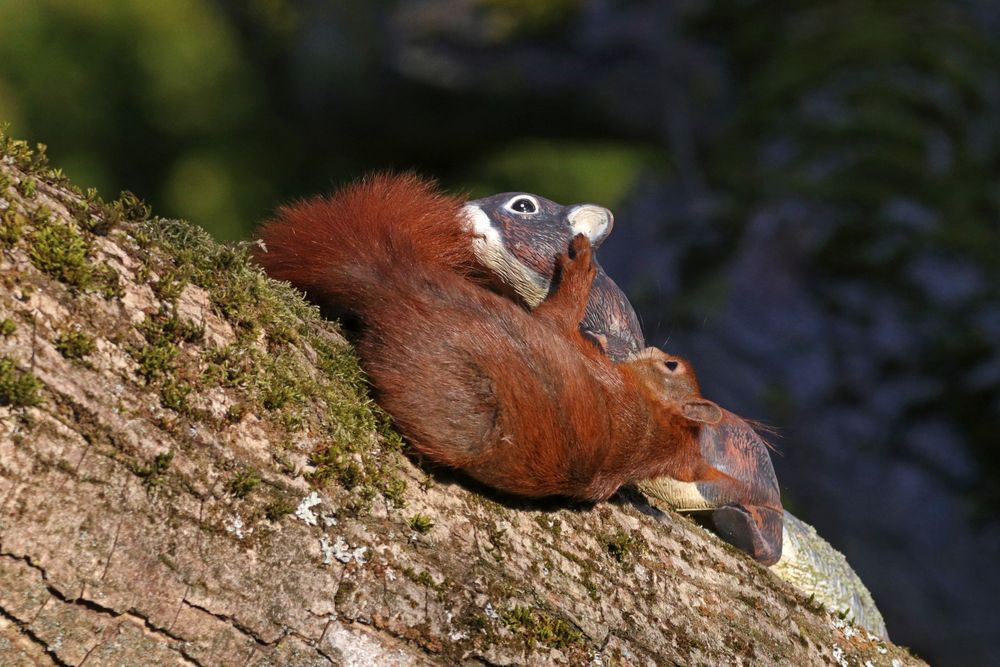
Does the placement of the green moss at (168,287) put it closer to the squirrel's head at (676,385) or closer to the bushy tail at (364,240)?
the bushy tail at (364,240)

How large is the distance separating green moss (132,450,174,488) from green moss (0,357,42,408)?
179 millimetres

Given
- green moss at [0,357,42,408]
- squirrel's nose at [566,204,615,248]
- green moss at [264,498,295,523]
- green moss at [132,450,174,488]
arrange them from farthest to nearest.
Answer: squirrel's nose at [566,204,615,248], green moss at [264,498,295,523], green moss at [132,450,174,488], green moss at [0,357,42,408]

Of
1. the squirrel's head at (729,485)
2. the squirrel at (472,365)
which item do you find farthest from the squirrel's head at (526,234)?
Answer: the squirrel's head at (729,485)

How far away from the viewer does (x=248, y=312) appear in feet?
5.86

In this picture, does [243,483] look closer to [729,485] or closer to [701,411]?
[701,411]

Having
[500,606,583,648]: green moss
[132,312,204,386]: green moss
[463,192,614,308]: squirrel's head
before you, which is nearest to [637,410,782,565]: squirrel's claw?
[463,192,614,308]: squirrel's head

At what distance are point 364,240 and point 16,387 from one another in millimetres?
831

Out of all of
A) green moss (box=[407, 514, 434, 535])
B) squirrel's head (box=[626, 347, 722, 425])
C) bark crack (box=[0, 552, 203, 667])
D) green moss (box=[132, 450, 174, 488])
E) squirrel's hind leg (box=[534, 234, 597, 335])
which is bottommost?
bark crack (box=[0, 552, 203, 667])

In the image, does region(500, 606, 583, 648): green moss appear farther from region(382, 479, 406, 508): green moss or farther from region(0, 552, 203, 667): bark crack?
region(0, 552, 203, 667): bark crack


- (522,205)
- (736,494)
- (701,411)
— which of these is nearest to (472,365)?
(701,411)

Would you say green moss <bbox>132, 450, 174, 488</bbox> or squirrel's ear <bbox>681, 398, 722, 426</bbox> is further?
squirrel's ear <bbox>681, 398, 722, 426</bbox>

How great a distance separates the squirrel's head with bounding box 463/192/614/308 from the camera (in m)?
2.54

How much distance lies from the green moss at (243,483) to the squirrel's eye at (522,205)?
1276 millimetres

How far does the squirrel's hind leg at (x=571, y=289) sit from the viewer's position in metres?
2.23
